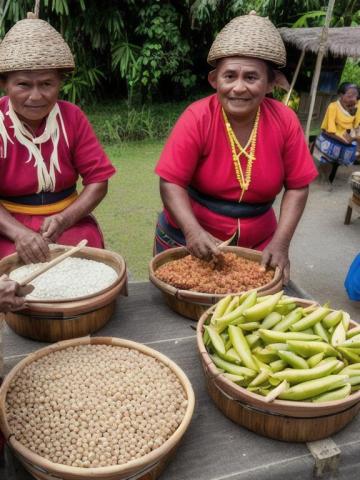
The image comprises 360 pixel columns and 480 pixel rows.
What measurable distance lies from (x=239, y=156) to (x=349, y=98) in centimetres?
→ 560

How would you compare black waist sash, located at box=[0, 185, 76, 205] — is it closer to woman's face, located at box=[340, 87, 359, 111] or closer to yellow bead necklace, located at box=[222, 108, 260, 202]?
yellow bead necklace, located at box=[222, 108, 260, 202]

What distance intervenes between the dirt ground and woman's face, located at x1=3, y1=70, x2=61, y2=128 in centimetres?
275

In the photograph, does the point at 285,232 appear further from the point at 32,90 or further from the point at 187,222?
the point at 32,90

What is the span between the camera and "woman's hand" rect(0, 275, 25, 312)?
4.67 feet

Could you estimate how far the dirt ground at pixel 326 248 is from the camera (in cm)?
427

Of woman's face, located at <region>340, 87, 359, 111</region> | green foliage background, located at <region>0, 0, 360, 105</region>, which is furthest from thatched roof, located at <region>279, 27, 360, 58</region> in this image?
green foliage background, located at <region>0, 0, 360, 105</region>

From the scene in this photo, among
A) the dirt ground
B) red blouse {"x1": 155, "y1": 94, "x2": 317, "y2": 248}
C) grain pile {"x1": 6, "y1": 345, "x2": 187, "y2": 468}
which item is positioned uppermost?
red blouse {"x1": 155, "y1": 94, "x2": 317, "y2": 248}

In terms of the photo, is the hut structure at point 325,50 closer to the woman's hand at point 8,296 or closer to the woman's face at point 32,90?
the woman's face at point 32,90

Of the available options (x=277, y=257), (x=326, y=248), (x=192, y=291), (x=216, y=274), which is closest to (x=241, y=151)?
(x=277, y=257)

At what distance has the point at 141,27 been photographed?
866cm

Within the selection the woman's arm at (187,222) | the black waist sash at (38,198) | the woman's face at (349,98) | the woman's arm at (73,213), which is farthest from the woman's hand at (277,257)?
the woman's face at (349,98)

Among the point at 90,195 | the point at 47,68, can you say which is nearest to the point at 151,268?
the point at 90,195

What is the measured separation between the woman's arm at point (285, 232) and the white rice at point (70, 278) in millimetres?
703

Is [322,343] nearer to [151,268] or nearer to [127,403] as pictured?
[127,403]
